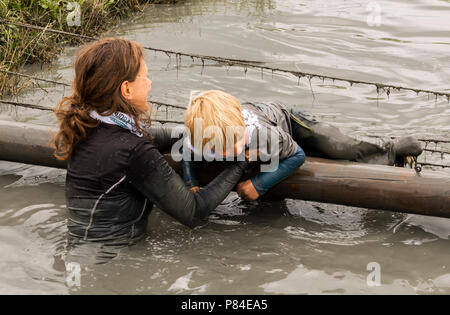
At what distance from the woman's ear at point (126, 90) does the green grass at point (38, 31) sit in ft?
11.9

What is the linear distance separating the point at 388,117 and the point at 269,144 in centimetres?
298

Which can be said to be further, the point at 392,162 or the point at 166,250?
the point at 392,162

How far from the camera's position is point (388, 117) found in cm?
640

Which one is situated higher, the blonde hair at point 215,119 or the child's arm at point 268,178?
the blonde hair at point 215,119

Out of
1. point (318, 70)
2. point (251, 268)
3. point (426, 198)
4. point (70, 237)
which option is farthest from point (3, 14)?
point (426, 198)

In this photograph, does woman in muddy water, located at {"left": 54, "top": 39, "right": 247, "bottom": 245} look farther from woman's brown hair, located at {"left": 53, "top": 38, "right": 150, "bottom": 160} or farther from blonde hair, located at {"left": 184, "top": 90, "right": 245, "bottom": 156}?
blonde hair, located at {"left": 184, "top": 90, "right": 245, "bottom": 156}

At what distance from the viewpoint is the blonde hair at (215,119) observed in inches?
140

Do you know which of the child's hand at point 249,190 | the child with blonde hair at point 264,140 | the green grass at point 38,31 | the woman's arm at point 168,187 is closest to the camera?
the woman's arm at point 168,187

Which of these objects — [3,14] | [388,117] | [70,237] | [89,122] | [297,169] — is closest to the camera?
[89,122]

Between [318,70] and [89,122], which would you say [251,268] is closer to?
[89,122]

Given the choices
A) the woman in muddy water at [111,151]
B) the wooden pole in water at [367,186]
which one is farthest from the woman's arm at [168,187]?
the wooden pole in water at [367,186]

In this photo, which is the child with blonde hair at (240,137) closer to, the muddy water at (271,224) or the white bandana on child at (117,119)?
the white bandana on child at (117,119)

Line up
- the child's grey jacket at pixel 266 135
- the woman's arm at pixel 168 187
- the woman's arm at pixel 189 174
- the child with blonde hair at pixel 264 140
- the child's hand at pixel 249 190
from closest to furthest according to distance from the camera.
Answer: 1. the woman's arm at pixel 168 187
2. the child with blonde hair at pixel 264 140
3. the child's grey jacket at pixel 266 135
4. the child's hand at pixel 249 190
5. the woman's arm at pixel 189 174

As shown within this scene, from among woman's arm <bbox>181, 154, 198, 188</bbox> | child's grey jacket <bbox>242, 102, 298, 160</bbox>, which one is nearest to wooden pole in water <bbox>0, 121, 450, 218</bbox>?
woman's arm <bbox>181, 154, 198, 188</bbox>
